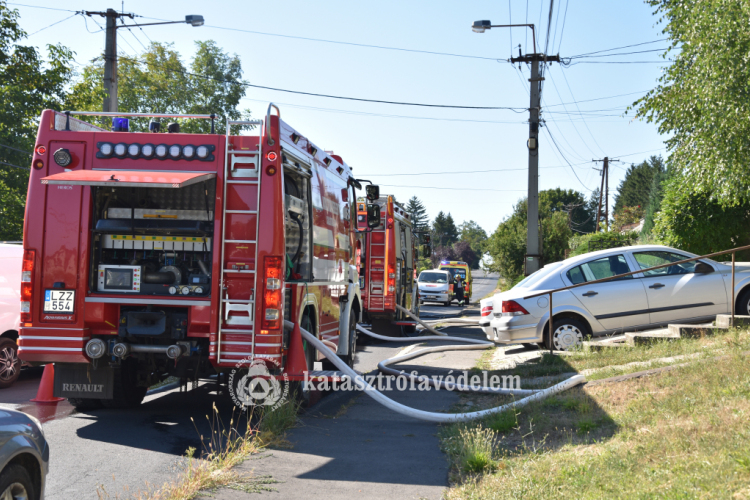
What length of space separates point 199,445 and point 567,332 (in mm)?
7038

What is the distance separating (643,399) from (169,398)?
239 inches

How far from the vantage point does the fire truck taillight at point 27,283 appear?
6855mm

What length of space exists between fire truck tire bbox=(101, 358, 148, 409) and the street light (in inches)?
365

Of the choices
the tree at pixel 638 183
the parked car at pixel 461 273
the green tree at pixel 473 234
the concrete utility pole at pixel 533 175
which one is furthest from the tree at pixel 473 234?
the concrete utility pole at pixel 533 175

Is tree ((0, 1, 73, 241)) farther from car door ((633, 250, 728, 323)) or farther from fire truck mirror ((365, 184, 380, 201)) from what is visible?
car door ((633, 250, 728, 323))

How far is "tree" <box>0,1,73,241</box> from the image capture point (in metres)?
19.0

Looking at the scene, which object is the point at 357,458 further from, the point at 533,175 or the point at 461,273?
the point at 461,273

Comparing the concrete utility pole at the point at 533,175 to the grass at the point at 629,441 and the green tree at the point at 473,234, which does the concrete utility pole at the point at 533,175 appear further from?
the green tree at the point at 473,234

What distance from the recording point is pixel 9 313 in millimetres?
9773

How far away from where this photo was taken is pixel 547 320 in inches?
455

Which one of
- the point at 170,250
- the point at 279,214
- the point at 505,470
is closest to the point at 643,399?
the point at 505,470

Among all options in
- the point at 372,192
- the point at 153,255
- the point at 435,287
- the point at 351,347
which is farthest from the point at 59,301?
the point at 435,287

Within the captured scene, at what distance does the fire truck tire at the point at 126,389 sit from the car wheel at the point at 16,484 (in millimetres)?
3782

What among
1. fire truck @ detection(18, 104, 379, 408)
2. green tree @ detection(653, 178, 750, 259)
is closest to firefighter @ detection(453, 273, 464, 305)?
green tree @ detection(653, 178, 750, 259)
